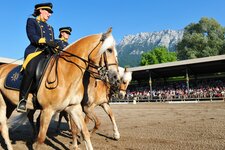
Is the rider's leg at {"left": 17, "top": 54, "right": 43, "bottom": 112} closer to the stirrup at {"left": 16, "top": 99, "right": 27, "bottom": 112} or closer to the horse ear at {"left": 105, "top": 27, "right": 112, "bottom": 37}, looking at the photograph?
the stirrup at {"left": 16, "top": 99, "right": 27, "bottom": 112}

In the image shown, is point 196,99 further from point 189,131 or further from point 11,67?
point 11,67

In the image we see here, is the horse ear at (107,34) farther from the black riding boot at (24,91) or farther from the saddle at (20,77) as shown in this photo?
the black riding boot at (24,91)

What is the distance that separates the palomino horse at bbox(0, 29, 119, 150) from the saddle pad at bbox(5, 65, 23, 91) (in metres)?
0.55

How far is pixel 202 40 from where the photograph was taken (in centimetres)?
6788

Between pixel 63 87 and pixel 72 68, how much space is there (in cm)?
45

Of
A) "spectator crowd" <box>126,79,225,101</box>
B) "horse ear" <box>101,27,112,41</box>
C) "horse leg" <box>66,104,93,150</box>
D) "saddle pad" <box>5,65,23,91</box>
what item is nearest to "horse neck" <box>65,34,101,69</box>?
"horse ear" <box>101,27,112,41</box>

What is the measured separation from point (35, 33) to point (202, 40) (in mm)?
65657

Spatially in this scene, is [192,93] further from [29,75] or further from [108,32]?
[29,75]

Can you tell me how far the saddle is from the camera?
6023 millimetres

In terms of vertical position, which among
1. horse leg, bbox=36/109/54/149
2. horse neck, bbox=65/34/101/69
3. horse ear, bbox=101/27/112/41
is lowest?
horse leg, bbox=36/109/54/149

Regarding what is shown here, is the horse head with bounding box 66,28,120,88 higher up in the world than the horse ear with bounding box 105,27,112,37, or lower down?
lower down

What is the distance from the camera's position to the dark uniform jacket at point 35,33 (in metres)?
6.42

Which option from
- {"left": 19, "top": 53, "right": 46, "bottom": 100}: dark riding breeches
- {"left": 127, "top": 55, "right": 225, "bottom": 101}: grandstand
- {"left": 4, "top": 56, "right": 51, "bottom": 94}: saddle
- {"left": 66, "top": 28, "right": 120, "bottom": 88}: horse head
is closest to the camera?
{"left": 66, "top": 28, "right": 120, "bottom": 88}: horse head

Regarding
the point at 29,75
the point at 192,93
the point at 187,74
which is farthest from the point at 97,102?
the point at 192,93
